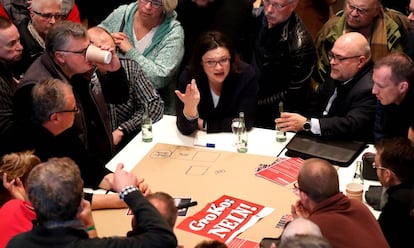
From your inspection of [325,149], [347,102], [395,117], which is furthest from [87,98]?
[395,117]

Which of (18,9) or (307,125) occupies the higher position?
(18,9)

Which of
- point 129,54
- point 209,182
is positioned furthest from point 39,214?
point 129,54

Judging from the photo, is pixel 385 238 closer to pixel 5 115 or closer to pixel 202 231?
pixel 202 231

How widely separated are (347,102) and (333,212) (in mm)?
1510

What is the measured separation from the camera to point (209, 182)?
3.65m

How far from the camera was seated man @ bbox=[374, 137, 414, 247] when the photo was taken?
3.04 metres

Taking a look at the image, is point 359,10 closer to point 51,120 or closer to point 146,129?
point 146,129

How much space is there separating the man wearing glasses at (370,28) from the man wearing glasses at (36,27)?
200cm

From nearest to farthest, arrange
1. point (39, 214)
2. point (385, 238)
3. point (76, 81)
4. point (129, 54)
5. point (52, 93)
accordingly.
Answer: point (39, 214) < point (385, 238) < point (52, 93) < point (76, 81) < point (129, 54)

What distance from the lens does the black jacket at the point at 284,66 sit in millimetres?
4801

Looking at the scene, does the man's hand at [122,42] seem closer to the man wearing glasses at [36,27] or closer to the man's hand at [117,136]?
the man wearing glasses at [36,27]

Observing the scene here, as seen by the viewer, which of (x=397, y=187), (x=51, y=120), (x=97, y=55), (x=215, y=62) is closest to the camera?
(x=397, y=187)

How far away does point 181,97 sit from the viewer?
415 cm

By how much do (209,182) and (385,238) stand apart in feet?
3.37
